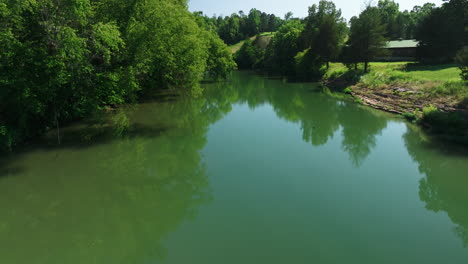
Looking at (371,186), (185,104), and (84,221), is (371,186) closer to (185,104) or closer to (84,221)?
(84,221)

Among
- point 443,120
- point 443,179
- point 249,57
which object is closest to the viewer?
point 443,179

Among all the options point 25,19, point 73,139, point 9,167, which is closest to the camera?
point 9,167

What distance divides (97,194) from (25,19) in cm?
1046

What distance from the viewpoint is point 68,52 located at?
14.4 meters

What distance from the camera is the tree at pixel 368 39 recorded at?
135 feet

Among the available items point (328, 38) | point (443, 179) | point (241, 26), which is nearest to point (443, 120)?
point (443, 179)

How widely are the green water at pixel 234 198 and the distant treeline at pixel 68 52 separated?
7.21 feet

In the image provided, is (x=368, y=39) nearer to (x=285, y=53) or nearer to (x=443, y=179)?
(x=285, y=53)

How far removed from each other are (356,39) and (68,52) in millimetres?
39627

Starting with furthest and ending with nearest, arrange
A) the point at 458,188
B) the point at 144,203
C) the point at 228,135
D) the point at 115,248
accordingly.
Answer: the point at 228,135
the point at 458,188
the point at 144,203
the point at 115,248

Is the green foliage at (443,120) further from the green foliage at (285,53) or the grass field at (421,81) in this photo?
the green foliage at (285,53)

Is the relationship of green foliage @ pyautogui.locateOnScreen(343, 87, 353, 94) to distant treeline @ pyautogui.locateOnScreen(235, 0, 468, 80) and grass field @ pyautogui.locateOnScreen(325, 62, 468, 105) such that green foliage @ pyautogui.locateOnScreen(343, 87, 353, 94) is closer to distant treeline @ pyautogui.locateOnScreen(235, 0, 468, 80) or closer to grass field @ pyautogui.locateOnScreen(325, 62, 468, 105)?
grass field @ pyautogui.locateOnScreen(325, 62, 468, 105)

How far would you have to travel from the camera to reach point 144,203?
10961 mm

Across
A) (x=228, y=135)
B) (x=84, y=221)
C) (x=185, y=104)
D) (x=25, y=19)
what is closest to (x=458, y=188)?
(x=228, y=135)
